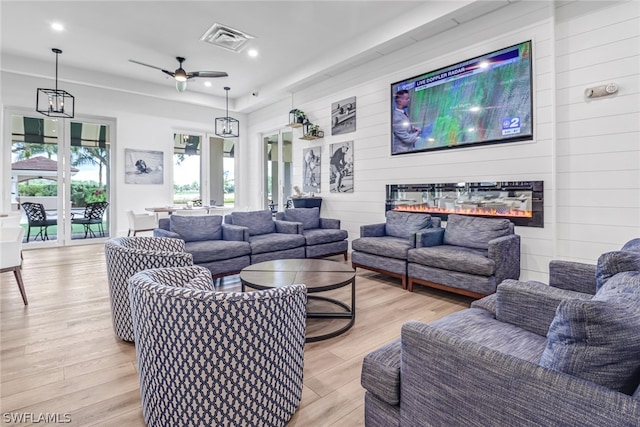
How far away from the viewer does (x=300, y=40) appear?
17.1 feet

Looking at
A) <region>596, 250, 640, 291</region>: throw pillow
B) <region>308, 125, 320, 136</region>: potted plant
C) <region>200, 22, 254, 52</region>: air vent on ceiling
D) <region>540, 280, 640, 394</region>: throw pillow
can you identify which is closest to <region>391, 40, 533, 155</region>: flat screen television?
<region>308, 125, 320, 136</region>: potted plant

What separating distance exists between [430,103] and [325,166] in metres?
2.38

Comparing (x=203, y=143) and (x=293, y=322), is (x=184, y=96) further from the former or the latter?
(x=293, y=322)

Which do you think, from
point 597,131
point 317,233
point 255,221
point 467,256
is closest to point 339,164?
point 317,233

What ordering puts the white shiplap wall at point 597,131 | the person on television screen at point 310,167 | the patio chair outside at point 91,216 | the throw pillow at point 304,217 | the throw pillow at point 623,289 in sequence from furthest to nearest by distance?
the patio chair outside at point 91,216 → the person on television screen at point 310,167 → the throw pillow at point 304,217 → the white shiplap wall at point 597,131 → the throw pillow at point 623,289

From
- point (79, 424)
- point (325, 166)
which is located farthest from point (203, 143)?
point (79, 424)

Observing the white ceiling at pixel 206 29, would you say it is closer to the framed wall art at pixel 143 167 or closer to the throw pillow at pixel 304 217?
the framed wall art at pixel 143 167

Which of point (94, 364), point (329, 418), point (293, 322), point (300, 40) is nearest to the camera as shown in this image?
point (293, 322)

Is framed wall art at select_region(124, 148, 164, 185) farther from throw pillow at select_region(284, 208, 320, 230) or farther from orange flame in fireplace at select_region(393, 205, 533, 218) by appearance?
orange flame in fireplace at select_region(393, 205, 533, 218)

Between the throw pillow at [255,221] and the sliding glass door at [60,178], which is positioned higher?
the sliding glass door at [60,178]

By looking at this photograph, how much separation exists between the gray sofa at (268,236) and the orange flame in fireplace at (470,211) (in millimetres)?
1616

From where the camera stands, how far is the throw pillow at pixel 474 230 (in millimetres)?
3582

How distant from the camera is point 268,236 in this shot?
15.5ft

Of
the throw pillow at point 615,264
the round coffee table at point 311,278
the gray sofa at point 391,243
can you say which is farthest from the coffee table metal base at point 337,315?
the throw pillow at point 615,264
